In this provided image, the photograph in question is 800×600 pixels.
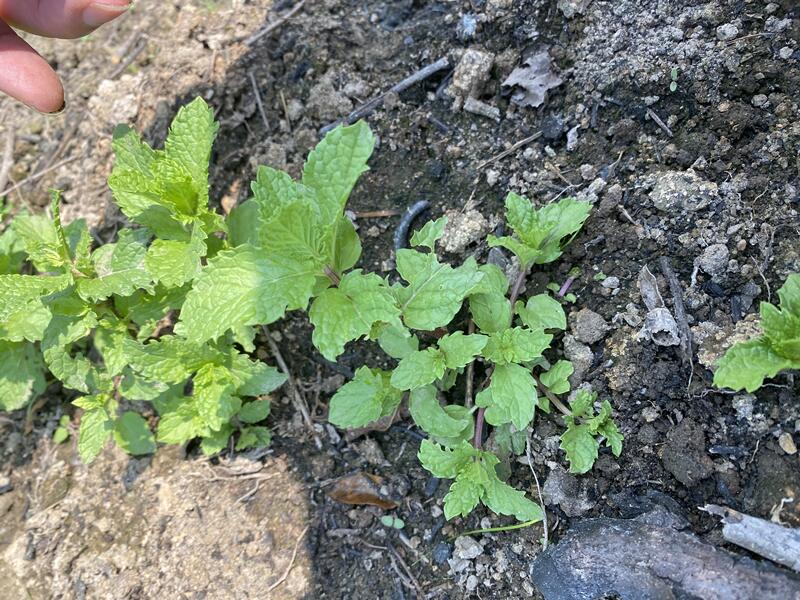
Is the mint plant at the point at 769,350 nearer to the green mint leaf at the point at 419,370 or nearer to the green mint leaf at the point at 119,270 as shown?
the green mint leaf at the point at 419,370

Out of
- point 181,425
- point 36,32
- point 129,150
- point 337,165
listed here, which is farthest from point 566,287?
point 36,32

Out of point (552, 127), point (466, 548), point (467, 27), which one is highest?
point (467, 27)

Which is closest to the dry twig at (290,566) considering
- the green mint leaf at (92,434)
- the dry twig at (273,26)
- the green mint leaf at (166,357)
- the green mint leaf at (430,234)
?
the green mint leaf at (166,357)

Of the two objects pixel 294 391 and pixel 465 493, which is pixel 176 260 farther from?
pixel 465 493

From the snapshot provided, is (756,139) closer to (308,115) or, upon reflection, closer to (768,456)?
(768,456)

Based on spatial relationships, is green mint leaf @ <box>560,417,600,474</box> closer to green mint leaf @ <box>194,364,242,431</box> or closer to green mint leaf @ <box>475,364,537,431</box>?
green mint leaf @ <box>475,364,537,431</box>

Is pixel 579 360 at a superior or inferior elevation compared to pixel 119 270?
inferior

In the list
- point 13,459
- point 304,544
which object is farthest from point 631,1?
point 13,459
